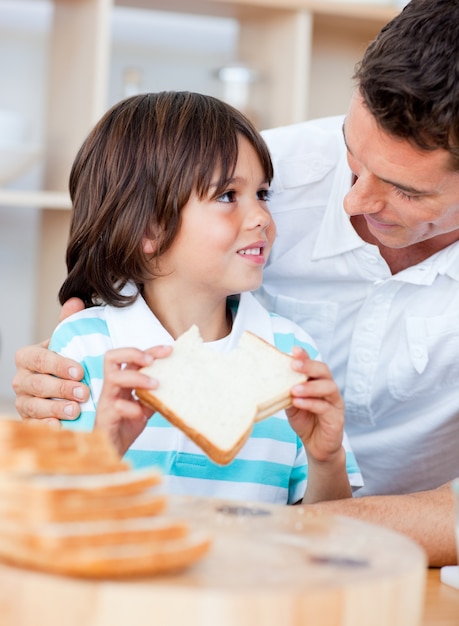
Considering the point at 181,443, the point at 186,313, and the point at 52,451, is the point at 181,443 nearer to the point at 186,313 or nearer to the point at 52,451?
the point at 186,313

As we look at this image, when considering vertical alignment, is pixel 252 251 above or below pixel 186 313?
above

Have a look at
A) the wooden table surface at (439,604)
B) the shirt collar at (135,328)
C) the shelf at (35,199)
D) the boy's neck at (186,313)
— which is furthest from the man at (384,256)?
the shelf at (35,199)

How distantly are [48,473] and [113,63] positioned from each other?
2275 millimetres

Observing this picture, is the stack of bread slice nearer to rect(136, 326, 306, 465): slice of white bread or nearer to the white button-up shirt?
rect(136, 326, 306, 465): slice of white bread

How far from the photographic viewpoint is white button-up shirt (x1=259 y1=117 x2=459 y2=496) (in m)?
1.72

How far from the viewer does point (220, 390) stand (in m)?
1.22

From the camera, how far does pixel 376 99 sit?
140 cm

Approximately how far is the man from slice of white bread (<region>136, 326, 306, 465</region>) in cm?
27

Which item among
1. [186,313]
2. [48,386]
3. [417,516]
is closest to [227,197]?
[186,313]

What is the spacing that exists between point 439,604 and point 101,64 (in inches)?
77.4

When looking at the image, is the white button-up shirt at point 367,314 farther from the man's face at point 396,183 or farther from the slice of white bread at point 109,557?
the slice of white bread at point 109,557

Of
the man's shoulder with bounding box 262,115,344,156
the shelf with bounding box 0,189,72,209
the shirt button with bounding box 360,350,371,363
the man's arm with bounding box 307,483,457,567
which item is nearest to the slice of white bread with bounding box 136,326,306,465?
the man's arm with bounding box 307,483,457,567

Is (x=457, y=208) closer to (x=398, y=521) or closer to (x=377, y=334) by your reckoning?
(x=377, y=334)

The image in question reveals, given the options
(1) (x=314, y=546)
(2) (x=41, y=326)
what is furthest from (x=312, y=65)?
(1) (x=314, y=546)
